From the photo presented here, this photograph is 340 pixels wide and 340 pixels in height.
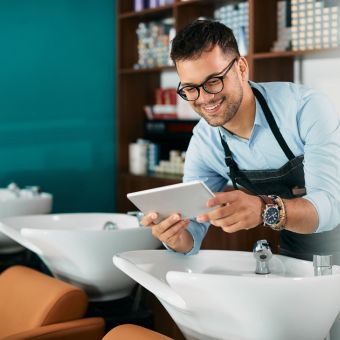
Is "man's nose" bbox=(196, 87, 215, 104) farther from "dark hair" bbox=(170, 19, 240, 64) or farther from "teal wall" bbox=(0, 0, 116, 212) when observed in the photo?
"teal wall" bbox=(0, 0, 116, 212)

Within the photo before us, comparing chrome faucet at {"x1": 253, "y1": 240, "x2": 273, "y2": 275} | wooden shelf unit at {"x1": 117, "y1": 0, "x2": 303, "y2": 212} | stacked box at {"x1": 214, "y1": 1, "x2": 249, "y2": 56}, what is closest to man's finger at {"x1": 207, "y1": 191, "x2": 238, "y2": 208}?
chrome faucet at {"x1": 253, "y1": 240, "x2": 273, "y2": 275}

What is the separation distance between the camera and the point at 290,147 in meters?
2.05

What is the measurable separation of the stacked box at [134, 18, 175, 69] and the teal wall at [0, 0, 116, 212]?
179 millimetres

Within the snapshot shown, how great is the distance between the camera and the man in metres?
1.73

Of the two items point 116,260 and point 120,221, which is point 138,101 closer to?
point 120,221

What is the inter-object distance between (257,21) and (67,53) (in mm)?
1225

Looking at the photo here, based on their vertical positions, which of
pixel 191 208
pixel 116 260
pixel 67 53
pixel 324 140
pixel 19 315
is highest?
pixel 67 53

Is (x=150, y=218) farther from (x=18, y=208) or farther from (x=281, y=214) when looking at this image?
(x=18, y=208)

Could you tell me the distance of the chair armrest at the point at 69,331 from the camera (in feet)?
7.02

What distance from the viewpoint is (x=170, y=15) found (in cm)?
409

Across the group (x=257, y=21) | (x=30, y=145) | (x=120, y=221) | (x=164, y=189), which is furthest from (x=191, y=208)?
(x=30, y=145)

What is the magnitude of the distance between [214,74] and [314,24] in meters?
1.38

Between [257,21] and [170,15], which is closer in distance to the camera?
[257,21]

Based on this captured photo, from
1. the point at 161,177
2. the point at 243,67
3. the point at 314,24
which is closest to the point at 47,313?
the point at 243,67
